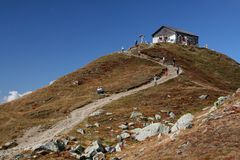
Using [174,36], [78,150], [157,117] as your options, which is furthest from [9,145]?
[174,36]

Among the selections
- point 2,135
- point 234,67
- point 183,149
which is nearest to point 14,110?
point 2,135

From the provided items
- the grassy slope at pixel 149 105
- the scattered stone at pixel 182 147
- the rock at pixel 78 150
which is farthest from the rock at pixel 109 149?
the scattered stone at pixel 182 147

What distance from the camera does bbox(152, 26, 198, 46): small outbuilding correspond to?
159000mm

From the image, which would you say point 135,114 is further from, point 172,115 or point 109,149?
point 109,149

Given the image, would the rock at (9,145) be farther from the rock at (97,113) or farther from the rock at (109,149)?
the rock at (109,149)

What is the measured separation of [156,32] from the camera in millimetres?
165750

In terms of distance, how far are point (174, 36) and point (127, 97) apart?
8656 cm

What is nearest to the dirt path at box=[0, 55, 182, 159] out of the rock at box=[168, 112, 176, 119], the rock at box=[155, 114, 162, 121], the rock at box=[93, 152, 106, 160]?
the rock at box=[155, 114, 162, 121]

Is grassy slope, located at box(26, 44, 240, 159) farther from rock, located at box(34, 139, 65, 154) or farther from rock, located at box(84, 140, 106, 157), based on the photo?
rock, located at box(84, 140, 106, 157)

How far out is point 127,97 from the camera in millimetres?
77062

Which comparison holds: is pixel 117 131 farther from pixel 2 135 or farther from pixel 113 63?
pixel 113 63

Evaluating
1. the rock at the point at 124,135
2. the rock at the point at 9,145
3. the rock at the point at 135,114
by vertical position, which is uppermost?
the rock at the point at 9,145

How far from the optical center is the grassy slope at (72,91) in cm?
7475

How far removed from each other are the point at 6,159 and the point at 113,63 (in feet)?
Result: 234
